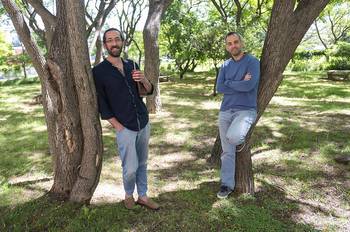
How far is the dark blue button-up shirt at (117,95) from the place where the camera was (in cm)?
379

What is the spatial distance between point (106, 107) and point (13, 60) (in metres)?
32.7

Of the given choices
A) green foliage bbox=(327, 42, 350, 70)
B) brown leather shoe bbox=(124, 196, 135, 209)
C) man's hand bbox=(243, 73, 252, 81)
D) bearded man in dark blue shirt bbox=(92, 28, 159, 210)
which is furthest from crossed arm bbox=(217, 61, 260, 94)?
green foliage bbox=(327, 42, 350, 70)

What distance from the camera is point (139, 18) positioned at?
24.7 metres

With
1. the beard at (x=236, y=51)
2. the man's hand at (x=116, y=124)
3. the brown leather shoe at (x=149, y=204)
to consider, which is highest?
the beard at (x=236, y=51)

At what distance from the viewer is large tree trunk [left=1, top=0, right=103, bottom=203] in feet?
12.5

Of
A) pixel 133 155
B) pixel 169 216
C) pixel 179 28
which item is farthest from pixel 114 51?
pixel 179 28

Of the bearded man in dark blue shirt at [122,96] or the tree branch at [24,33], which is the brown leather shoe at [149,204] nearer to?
the bearded man in dark blue shirt at [122,96]

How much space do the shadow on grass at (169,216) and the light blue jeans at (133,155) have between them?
1.19 ft

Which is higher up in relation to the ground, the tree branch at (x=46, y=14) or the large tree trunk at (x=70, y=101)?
the tree branch at (x=46, y=14)

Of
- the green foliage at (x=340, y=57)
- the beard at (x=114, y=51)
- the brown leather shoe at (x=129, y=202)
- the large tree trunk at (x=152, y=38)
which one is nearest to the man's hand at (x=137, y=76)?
the beard at (x=114, y=51)

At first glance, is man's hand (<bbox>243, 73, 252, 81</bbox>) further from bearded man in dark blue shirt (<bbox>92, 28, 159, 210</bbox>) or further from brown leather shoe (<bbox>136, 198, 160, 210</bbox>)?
brown leather shoe (<bbox>136, 198, 160, 210</bbox>)

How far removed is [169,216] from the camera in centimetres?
423

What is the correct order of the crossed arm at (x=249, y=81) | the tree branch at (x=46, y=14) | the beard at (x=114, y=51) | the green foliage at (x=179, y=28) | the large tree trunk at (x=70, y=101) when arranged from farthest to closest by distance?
the green foliage at (x=179, y=28), the tree branch at (x=46, y=14), the crossed arm at (x=249, y=81), the large tree trunk at (x=70, y=101), the beard at (x=114, y=51)

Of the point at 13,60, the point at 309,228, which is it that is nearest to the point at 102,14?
the point at 309,228
